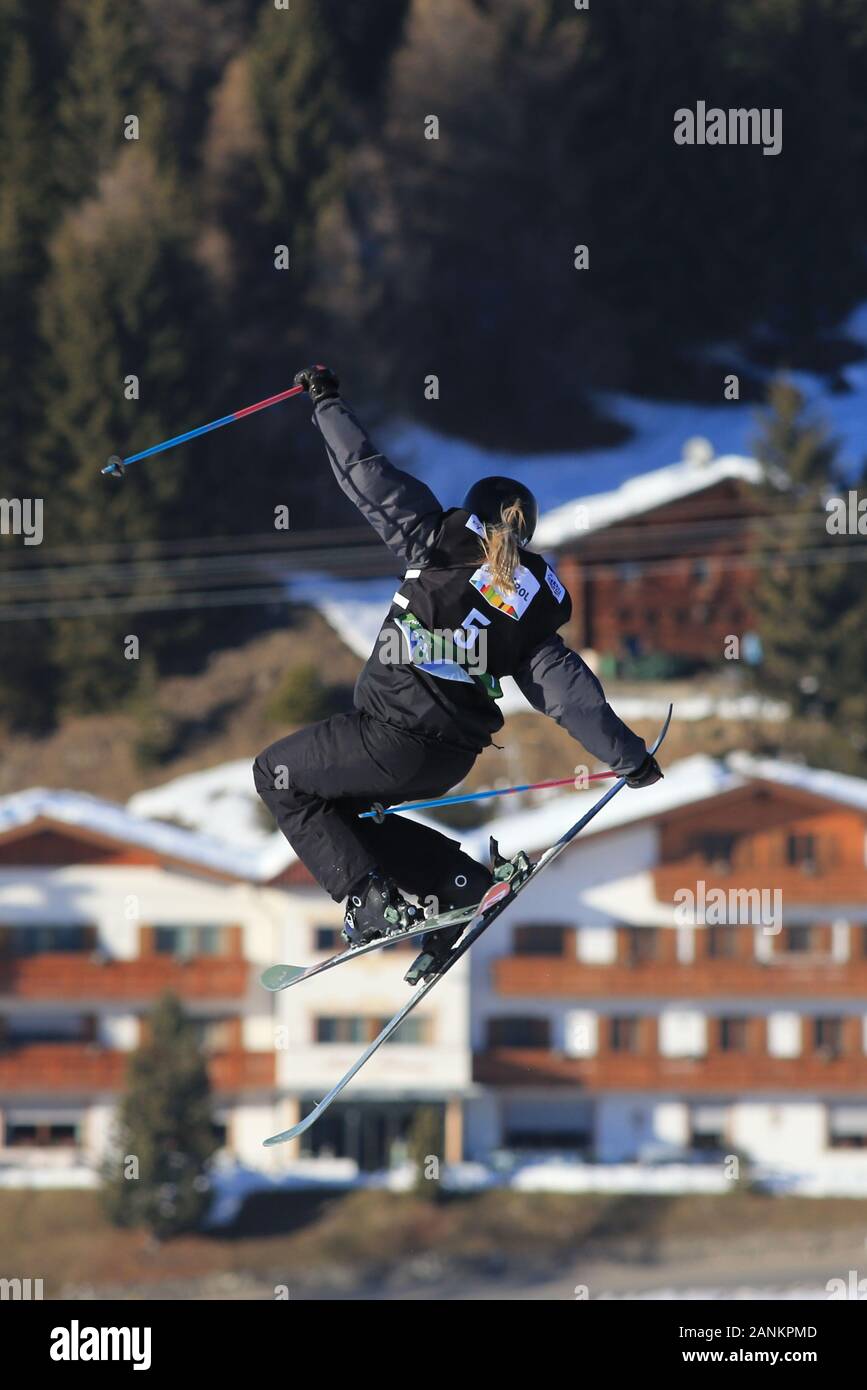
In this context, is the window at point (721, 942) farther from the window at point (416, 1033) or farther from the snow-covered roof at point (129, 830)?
the snow-covered roof at point (129, 830)

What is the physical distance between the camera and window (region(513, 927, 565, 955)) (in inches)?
1409

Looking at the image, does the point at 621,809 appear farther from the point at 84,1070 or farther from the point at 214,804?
the point at 84,1070

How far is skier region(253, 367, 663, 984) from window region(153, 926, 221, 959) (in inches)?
1069

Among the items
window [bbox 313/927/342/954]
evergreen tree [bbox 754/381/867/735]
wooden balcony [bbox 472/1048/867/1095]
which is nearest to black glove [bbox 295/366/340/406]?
window [bbox 313/927/342/954]

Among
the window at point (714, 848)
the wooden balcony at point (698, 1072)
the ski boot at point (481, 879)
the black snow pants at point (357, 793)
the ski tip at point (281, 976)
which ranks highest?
the window at point (714, 848)

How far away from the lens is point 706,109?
56438 millimetres

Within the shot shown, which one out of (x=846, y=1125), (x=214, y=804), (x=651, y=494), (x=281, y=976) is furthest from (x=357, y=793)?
(x=651, y=494)

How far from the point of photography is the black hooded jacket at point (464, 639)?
28.6ft

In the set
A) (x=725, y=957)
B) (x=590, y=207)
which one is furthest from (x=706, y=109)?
(x=725, y=957)

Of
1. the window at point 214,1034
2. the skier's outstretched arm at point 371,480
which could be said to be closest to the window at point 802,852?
the window at point 214,1034

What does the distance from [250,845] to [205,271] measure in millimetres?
14364

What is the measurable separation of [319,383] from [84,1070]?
92.4 feet

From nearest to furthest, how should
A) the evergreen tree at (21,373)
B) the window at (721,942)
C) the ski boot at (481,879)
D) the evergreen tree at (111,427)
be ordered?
the ski boot at (481,879), the window at (721,942), the evergreen tree at (111,427), the evergreen tree at (21,373)

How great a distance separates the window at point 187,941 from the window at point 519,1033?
4.33 m
